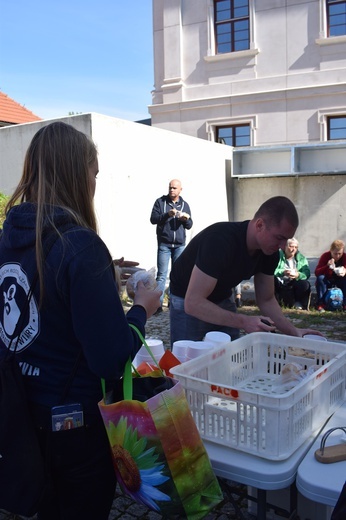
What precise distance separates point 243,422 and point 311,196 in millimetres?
10839

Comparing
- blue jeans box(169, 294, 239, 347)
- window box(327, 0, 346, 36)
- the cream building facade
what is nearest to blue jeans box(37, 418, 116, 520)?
blue jeans box(169, 294, 239, 347)

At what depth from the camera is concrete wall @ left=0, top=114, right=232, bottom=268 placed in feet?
26.6

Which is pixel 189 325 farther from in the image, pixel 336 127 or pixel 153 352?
pixel 336 127

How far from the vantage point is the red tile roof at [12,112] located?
17.0 meters

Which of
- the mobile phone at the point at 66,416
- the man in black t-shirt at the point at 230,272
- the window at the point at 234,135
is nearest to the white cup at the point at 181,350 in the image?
the man in black t-shirt at the point at 230,272

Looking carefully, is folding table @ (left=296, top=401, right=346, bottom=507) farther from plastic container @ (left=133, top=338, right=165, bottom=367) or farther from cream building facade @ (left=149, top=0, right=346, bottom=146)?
cream building facade @ (left=149, top=0, right=346, bottom=146)

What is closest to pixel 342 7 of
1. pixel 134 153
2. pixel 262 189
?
pixel 262 189

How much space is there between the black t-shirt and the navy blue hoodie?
4.01 feet

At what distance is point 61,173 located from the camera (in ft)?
4.69

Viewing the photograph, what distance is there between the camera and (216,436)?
1637 mm

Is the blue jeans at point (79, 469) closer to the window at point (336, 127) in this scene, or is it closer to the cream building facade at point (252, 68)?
the cream building facade at point (252, 68)

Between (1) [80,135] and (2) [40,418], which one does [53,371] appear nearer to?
(2) [40,418]

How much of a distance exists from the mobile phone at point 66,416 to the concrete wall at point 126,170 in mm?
6358

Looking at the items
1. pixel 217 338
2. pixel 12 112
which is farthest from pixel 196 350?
pixel 12 112
